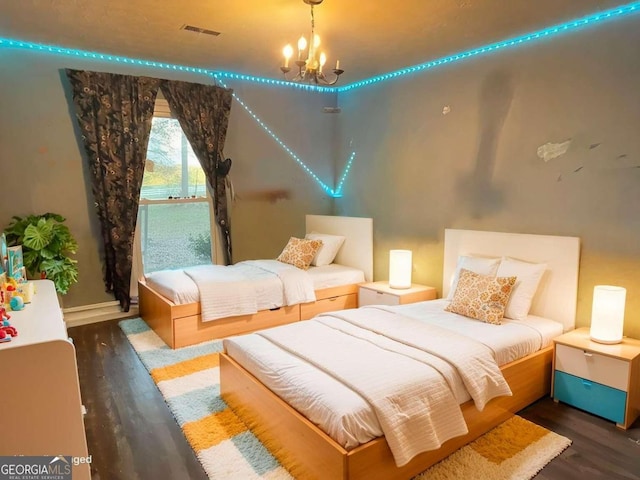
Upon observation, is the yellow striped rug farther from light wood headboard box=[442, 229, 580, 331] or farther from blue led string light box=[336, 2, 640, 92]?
blue led string light box=[336, 2, 640, 92]

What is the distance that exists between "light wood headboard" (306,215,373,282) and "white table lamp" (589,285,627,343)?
228 cm

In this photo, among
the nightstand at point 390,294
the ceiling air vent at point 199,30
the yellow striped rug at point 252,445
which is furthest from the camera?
the nightstand at point 390,294

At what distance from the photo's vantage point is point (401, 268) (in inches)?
160

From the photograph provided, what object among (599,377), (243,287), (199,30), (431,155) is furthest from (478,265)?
(199,30)

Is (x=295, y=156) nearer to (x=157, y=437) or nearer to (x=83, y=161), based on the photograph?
(x=83, y=161)

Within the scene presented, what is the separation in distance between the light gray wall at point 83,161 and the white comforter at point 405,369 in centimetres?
248

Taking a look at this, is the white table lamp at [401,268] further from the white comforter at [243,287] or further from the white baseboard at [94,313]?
the white baseboard at [94,313]

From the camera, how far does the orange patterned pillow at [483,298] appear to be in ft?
9.40

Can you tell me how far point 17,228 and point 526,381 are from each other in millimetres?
4131

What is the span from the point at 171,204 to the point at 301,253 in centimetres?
153

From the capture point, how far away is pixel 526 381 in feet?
8.45

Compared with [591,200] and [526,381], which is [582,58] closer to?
[591,200]

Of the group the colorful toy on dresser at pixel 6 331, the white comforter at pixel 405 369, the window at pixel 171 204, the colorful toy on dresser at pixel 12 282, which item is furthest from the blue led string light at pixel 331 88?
the colorful toy on dresser at pixel 6 331

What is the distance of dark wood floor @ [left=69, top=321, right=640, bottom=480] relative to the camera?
199cm
